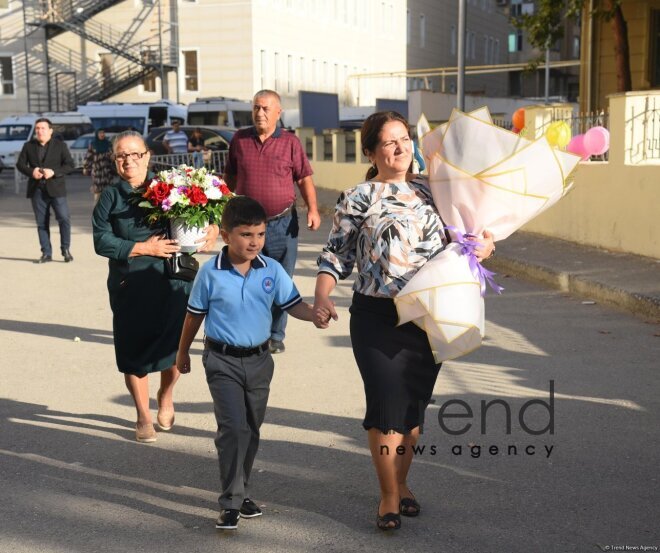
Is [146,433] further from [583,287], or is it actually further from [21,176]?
[21,176]

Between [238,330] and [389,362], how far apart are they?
0.69m

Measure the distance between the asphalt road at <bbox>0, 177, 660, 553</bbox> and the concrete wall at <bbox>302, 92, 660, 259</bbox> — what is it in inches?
138

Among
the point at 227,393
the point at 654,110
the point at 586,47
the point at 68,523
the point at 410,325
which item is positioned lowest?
the point at 68,523

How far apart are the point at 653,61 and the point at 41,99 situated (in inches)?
1391

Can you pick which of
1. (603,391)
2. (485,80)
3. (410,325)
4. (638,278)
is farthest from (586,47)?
(485,80)

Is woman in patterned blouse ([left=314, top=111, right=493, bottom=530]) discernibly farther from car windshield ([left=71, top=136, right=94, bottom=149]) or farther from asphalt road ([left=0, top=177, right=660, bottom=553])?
car windshield ([left=71, top=136, right=94, bottom=149])

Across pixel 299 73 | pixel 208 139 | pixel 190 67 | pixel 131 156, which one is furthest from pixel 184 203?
pixel 299 73

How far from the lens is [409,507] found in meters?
4.90

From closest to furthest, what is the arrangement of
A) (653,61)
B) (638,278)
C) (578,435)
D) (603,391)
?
(578,435), (603,391), (638,278), (653,61)

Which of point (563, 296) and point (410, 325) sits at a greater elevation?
point (410, 325)

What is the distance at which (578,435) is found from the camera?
6.07m

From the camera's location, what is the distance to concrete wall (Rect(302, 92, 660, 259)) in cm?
1254

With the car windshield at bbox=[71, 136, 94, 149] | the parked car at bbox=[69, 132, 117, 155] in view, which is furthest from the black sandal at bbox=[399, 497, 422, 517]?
the car windshield at bbox=[71, 136, 94, 149]

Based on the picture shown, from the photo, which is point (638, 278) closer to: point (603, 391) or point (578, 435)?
point (603, 391)
